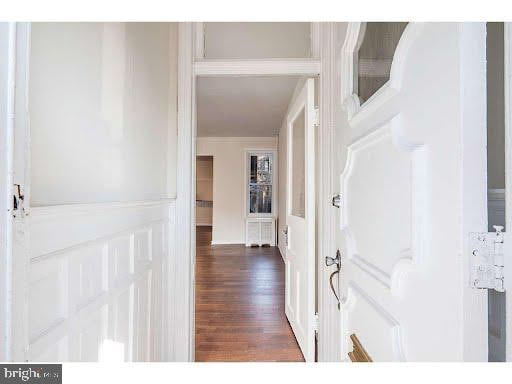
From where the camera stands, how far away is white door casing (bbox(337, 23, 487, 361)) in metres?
0.46

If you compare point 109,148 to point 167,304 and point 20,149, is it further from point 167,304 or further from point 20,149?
point 167,304

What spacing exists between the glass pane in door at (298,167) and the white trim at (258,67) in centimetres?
51

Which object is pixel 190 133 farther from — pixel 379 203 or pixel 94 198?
pixel 379 203

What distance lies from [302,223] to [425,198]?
63.9 inches

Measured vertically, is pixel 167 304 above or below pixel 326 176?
below

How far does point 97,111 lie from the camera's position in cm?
99

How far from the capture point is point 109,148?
3.51 ft

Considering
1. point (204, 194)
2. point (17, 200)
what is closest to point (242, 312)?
point (17, 200)

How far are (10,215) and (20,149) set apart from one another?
10 cm

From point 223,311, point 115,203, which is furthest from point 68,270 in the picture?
point 223,311

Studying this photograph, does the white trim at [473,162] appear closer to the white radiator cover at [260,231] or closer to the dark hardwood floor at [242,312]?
the dark hardwood floor at [242,312]

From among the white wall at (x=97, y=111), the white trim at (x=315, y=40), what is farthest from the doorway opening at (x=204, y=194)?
the white wall at (x=97, y=111)

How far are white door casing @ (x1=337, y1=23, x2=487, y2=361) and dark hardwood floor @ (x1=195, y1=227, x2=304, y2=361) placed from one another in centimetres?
162
